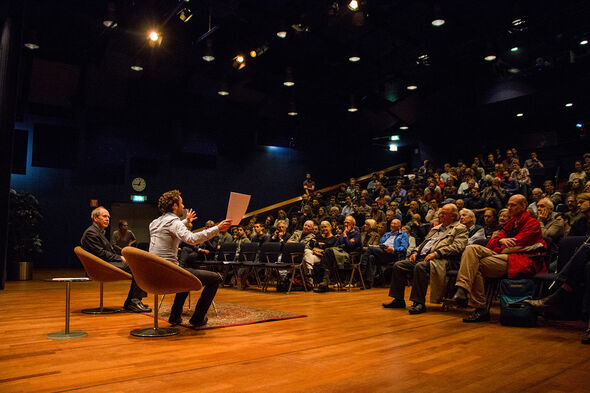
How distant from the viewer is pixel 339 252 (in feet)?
21.8

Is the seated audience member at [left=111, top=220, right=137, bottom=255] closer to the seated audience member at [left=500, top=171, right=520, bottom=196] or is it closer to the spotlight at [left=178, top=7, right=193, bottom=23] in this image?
the spotlight at [left=178, top=7, right=193, bottom=23]

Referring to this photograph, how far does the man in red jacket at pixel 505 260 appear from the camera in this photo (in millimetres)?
3832

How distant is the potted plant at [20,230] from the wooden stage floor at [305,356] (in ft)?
17.5

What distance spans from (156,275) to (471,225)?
3.55 meters

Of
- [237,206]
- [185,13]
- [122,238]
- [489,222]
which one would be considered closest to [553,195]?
[489,222]

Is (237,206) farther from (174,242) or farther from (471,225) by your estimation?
(471,225)

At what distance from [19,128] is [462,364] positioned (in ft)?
39.3

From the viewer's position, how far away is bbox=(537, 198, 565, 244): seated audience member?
4823 millimetres

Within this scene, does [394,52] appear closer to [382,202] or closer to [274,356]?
[382,202]

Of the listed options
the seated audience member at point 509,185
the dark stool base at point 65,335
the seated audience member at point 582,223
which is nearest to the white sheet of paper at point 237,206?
the dark stool base at point 65,335

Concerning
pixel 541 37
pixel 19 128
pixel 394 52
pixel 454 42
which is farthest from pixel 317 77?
pixel 19 128

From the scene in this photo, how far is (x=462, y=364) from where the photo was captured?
2512 millimetres

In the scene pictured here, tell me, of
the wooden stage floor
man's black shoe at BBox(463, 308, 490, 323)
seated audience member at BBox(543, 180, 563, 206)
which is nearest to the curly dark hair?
the wooden stage floor

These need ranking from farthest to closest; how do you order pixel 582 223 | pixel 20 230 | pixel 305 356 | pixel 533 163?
1. pixel 533 163
2. pixel 20 230
3. pixel 582 223
4. pixel 305 356
